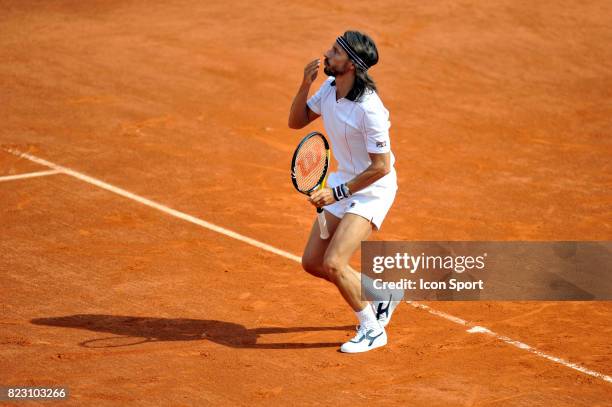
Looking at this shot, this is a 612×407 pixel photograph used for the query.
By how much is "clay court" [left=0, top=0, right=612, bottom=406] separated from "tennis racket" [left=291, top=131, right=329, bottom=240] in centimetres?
138

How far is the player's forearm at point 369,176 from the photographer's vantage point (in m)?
8.12

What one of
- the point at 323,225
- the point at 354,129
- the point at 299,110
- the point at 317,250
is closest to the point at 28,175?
the point at 299,110

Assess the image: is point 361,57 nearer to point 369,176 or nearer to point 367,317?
point 369,176

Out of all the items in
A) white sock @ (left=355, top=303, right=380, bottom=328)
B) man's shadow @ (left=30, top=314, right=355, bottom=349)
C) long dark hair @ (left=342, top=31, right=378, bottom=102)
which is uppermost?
long dark hair @ (left=342, top=31, right=378, bottom=102)

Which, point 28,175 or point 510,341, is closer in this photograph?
point 510,341

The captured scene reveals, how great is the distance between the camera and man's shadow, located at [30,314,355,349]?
860 centimetres

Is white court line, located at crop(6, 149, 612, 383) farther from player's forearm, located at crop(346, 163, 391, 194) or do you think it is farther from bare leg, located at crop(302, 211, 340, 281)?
player's forearm, located at crop(346, 163, 391, 194)

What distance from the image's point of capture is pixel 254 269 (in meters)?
10.2

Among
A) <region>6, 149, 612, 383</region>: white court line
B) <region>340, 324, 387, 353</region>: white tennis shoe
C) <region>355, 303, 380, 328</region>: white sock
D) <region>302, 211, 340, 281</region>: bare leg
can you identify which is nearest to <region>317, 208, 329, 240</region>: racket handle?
<region>302, 211, 340, 281</region>: bare leg

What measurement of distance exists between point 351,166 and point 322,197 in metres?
0.57

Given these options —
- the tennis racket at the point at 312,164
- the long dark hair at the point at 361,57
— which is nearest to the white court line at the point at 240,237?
the tennis racket at the point at 312,164

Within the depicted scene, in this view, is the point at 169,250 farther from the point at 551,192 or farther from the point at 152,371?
the point at 551,192

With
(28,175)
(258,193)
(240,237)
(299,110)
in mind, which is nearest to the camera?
(299,110)

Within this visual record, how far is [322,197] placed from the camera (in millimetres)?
7961
